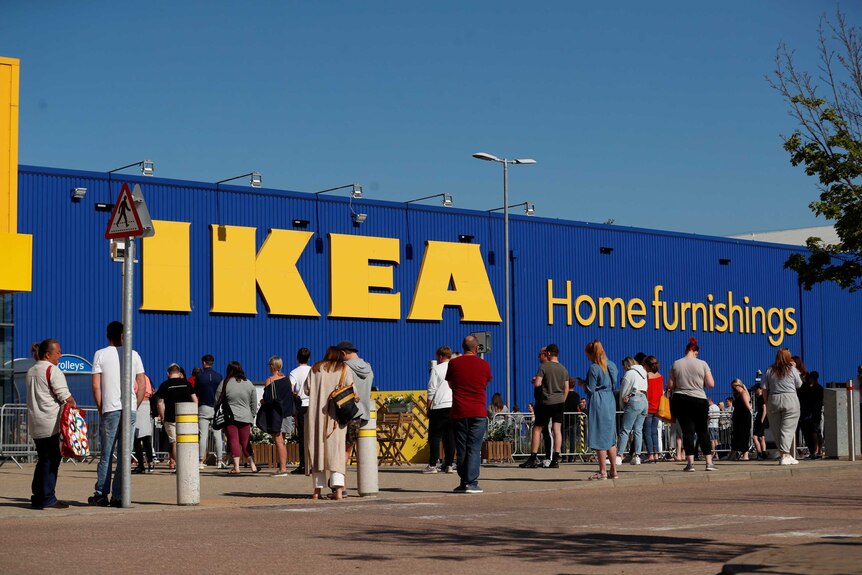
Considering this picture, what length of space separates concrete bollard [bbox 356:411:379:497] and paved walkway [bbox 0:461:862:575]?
185 mm

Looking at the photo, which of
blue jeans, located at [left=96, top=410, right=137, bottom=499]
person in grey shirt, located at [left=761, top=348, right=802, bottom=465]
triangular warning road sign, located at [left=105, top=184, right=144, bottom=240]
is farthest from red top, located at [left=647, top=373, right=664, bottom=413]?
triangular warning road sign, located at [left=105, top=184, right=144, bottom=240]

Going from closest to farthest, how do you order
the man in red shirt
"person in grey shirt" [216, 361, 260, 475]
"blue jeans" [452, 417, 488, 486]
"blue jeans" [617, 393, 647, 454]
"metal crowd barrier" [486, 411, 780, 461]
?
"blue jeans" [452, 417, 488, 486]
the man in red shirt
"person in grey shirt" [216, 361, 260, 475]
"blue jeans" [617, 393, 647, 454]
"metal crowd barrier" [486, 411, 780, 461]

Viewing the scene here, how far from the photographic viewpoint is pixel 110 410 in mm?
14352

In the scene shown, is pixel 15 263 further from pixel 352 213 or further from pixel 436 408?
pixel 352 213

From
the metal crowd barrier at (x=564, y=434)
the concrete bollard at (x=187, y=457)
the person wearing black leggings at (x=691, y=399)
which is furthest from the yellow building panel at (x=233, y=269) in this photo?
the concrete bollard at (x=187, y=457)

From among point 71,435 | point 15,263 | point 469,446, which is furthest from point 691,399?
point 15,263

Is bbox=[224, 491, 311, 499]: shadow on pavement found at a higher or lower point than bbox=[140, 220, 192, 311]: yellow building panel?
lower

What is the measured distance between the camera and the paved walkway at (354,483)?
1471 cm

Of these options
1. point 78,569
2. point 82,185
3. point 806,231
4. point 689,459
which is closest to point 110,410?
point 78,569

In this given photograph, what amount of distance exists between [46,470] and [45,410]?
2.21ft

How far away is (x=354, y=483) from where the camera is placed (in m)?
18.3

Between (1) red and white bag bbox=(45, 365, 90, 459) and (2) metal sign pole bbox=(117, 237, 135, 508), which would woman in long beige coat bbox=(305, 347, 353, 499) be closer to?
(2) metal sign pole bbox=(117, 237, 135, 508)

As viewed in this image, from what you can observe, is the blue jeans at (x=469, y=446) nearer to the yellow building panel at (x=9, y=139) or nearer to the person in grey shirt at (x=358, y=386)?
the person in grey shirt at (x=358, y=386)

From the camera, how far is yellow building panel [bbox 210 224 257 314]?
121ft
